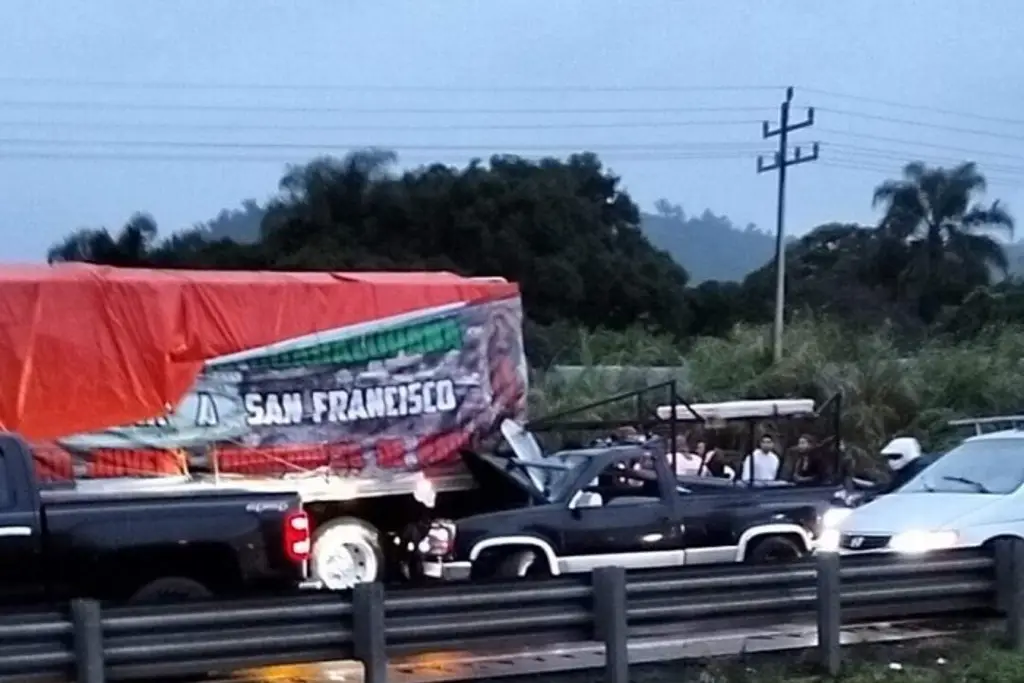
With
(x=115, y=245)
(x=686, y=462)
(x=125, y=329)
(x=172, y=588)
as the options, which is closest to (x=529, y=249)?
(x=115, y=245)

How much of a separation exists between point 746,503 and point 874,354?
19832 mm

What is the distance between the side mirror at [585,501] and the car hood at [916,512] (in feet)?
7.81

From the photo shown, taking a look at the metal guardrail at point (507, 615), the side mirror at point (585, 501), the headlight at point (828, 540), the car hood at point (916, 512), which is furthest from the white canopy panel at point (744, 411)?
the metal guardrail at point (507, 615)

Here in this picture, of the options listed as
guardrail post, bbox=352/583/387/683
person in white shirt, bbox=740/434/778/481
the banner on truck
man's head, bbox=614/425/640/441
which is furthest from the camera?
person in white shirt, bbox=740/434/778/481

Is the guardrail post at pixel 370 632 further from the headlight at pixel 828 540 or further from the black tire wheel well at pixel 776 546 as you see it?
the black tire wheel well at pixel 776 546

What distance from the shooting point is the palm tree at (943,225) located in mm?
65000

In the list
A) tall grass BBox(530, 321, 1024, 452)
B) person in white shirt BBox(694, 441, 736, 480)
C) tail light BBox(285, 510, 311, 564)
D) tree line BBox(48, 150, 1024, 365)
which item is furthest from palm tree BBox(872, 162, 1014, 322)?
tail light BBox(285, 510, 311, 564)

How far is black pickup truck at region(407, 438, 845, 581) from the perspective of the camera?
48.8 feet

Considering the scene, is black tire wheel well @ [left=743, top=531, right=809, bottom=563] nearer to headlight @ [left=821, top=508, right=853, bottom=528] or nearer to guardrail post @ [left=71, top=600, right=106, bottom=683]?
headlight @ [left=821, top=508, right=853, bottom=528]

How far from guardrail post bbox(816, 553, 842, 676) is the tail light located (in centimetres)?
404

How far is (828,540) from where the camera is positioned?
15.0 metres

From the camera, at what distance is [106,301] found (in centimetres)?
1584

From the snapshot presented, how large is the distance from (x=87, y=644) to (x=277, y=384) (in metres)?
8.34

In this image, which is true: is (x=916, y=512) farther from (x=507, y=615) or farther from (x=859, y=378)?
(x=859, y=378)
